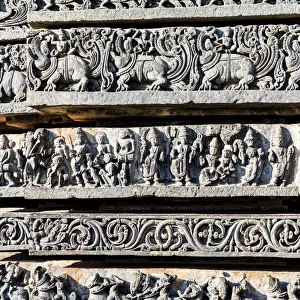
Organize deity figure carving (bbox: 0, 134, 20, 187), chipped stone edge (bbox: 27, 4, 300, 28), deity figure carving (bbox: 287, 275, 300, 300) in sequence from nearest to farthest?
deity figure carving (bbox: 287, 275, 300, 300), chipped stone edge (bbox: 27, 4, 300, 28), deity figure carving (bbox: 0, 134, 20, 187)

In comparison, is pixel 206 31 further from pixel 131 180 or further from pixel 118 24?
pixel 131 180

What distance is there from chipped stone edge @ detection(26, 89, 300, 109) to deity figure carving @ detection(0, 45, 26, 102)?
0.89ft

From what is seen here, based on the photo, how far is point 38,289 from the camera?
471 cm

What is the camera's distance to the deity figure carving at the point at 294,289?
4500mm

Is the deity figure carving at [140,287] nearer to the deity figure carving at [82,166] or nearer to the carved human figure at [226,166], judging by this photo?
the deity figure carving at [82,166]

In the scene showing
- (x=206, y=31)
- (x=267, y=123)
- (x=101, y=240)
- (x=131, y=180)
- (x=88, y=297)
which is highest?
(x=206, y=31)

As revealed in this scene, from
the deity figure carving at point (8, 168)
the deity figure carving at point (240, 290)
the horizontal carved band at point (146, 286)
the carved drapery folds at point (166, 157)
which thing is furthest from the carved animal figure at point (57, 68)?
the deity figure carving at point (240, 290)

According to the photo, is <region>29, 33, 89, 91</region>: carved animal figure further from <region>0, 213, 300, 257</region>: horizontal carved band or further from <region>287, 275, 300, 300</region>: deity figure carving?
<region>287, 275, 300, 300</region>: deity figure carving

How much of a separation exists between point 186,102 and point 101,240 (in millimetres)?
1053

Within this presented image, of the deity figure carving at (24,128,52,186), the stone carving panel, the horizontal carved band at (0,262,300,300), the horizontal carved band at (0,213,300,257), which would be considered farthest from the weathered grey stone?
the stone carving panel

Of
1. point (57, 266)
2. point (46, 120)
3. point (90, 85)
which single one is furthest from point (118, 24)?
point (57, 266)

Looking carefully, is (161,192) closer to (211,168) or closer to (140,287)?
(211,168)

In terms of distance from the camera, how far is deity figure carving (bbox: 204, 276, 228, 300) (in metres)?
4.52

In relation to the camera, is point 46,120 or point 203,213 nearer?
point 203,213
